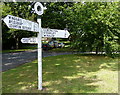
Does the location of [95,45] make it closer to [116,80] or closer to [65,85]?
[116,80]

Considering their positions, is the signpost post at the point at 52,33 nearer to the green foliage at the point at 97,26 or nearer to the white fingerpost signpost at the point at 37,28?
the white fingerpost signpost at the point at 37,28

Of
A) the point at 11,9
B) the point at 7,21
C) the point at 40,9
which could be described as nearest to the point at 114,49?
the point at 40,9

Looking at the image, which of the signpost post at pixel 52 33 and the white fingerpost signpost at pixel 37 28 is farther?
the signpost post at pixel 52 33

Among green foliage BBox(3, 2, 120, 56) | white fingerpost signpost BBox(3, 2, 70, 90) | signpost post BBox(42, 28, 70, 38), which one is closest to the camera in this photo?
white fingerpost signpost BBox(3, 2, 70, 90)

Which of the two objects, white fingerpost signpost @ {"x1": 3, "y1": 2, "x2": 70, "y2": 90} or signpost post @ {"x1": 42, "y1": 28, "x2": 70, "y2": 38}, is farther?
signpost post @ {"x1": 42, "y1": 28, "x2": 70, "y2": 38}

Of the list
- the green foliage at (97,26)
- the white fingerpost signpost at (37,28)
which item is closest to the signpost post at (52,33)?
the white fingerpost signpost at (37,28)

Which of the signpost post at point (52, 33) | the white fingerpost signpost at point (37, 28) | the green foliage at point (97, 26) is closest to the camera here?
the white fingerpost signpost at point (37, 28)

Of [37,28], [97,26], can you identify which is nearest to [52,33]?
[37,28]

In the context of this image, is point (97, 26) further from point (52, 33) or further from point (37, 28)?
point (37, 28)

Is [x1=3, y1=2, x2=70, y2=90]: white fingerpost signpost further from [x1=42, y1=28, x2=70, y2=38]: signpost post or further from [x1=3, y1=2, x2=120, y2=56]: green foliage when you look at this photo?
[x1=3, y1=2, x2=120, y2=56]: green foliage

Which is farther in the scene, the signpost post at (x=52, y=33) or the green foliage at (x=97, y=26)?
the green foliage at (x=97, y=26)

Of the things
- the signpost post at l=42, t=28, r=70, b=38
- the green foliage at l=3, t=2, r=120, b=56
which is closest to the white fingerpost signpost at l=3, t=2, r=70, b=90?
the signpost post at l=42, t=28, r=70, b=38

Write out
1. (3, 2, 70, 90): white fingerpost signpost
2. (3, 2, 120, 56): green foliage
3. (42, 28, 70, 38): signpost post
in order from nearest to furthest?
1. (3, 2, 70, 90): white fingerpost signpost
2. (42, 28, 70, 38): signpost post
3. (3, 2, 120, 56): green foliage

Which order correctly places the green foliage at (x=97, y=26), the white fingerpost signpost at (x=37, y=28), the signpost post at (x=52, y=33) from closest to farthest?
the white fingerpost signpost at (x=37, y=28)
the signpost post at (x=52, y=33)
the green foliage at (x=97, y=26)
